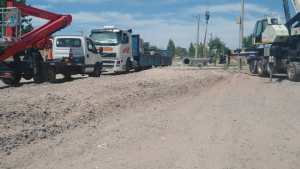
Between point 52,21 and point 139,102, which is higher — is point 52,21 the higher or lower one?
the higher one

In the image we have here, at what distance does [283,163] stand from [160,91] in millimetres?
9128

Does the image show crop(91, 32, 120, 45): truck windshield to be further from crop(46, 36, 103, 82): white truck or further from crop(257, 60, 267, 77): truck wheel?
crop(257, 60, 267, 77): truck wheel

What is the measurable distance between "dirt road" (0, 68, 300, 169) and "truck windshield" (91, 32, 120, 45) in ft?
44.4

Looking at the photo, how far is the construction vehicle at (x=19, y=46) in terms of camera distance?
18.5m

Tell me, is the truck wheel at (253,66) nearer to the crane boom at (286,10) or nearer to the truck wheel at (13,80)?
the crane boom at (286,10)

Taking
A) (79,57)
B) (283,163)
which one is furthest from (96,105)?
(79,57)

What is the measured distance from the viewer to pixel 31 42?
1928 centimetres

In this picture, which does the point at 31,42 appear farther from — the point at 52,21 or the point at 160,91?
the point at 160,91

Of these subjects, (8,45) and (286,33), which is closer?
(8,45)

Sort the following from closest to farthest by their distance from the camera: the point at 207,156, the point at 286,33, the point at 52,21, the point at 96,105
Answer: the point at 207,156, the point at 96,105, the point at 52,21, the point at 286,33

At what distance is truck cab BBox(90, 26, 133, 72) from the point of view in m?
27.3

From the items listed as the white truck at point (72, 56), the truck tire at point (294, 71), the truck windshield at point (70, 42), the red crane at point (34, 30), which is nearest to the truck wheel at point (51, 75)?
the white truck at point (72, 56)

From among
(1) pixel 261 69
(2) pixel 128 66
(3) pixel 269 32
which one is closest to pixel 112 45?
(2) pixel 128 66

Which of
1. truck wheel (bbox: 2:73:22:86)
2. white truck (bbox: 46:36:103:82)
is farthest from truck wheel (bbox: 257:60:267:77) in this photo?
truck wheel (bbox: 2:73:22:86)
